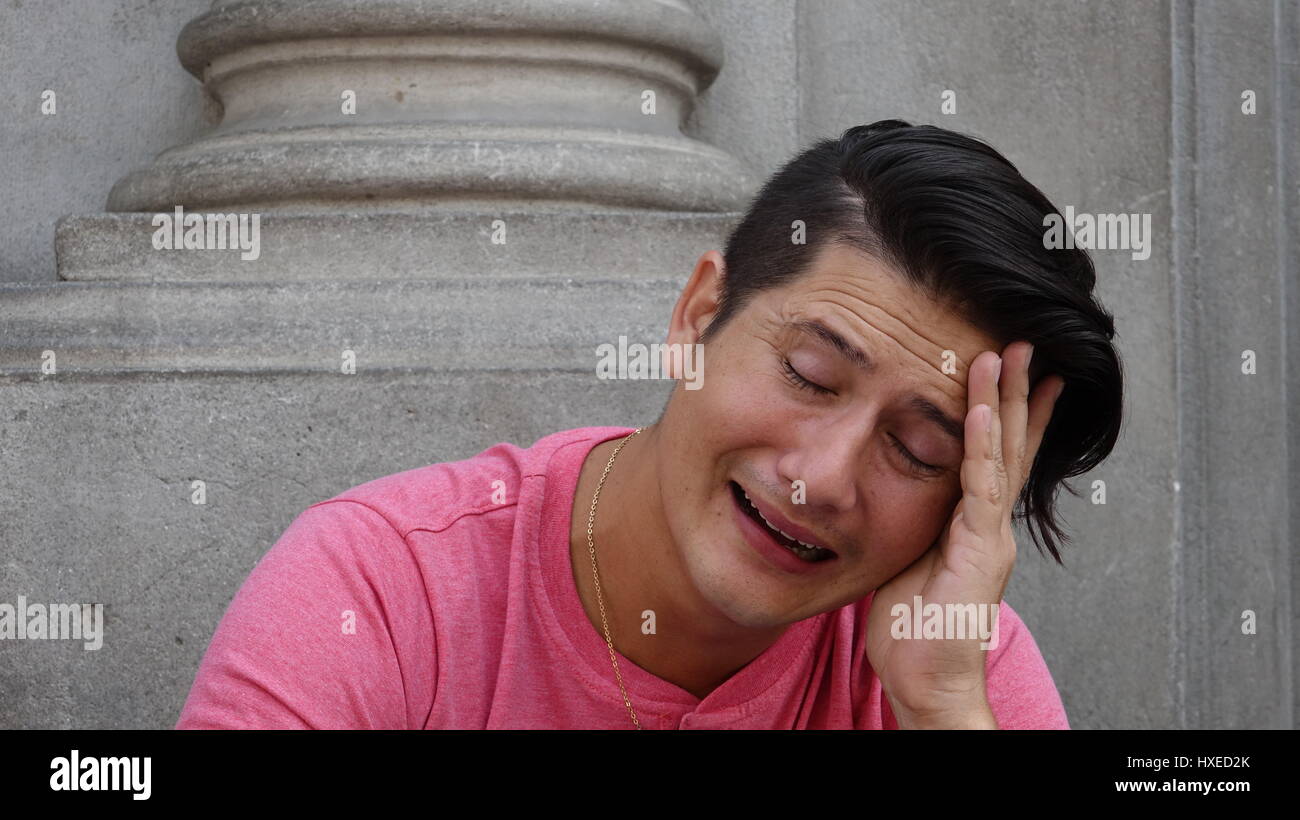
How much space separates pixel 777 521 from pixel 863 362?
0.29 metres

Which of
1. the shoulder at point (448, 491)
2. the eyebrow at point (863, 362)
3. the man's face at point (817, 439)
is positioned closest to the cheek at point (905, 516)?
the man's face at point (817, 439)

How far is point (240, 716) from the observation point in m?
2.21

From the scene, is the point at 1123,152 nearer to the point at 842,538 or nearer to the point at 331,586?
the point at 842,538

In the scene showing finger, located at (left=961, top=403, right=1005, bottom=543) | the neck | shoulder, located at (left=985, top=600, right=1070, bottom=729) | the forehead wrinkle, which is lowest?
shoulder, located at (left=985, top=600, right=1070, bottom=729)

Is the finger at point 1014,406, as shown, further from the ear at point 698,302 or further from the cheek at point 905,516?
the ear at point 698,302

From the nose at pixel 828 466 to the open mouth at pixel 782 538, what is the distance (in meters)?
0.09

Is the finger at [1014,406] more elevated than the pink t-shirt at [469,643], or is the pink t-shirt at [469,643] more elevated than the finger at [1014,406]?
the finger at [1014,406]

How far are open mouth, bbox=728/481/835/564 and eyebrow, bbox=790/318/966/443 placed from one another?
0.90ft

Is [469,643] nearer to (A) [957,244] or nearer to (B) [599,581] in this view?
(B) [599,581]

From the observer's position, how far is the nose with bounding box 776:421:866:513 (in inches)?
88.5

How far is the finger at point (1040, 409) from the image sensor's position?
2.51m

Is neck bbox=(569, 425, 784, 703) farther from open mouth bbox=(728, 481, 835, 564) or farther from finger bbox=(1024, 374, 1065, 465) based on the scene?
finger bbox=(1024, 374, 1065, 465)

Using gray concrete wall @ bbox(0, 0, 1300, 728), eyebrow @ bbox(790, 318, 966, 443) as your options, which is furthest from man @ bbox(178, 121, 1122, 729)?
gray concrete wall @ bbox(0, 0, 1300, 728)
